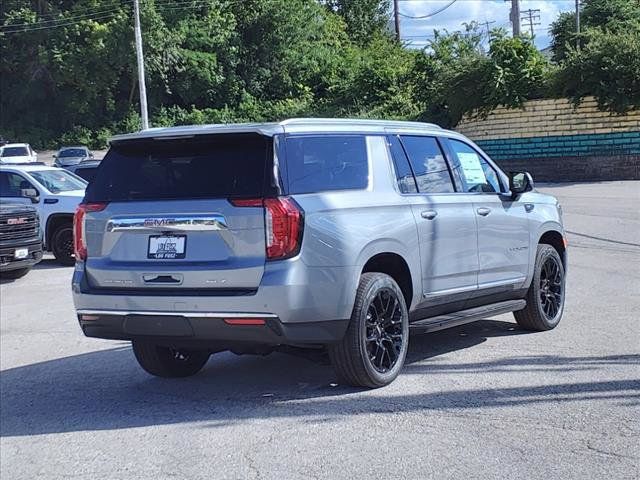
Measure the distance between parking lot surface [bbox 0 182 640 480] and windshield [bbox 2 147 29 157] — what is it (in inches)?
1357

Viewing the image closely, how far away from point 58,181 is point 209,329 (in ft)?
40.8

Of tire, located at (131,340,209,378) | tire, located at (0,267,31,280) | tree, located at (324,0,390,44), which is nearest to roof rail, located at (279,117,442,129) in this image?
tire, located at (131,340,209,378)

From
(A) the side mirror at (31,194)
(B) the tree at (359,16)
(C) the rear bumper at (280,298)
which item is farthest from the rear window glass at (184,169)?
(B) the tree at (359,16)

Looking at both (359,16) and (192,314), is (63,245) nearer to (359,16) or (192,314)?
(192,314)

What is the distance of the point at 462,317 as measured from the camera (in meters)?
7.09

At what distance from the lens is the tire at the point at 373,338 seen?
5977 millimetres

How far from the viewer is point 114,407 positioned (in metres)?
6.50

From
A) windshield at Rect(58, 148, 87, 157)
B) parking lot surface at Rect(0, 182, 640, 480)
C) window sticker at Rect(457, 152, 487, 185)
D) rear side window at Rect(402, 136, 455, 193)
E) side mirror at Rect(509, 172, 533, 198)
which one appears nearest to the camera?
parking lot surface at Rect(0, 182, 640, 480)

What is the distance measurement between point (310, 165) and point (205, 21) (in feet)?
169

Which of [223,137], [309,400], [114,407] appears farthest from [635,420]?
[114,407]

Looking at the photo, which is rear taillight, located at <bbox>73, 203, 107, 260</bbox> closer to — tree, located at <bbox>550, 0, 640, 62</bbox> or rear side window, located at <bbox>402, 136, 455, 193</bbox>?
rear side window, located at <bbox>402, 136, 455, 193</bbox>

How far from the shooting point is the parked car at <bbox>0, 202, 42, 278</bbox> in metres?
14.3

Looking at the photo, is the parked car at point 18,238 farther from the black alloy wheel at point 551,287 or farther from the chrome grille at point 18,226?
the black alloy wheel at point 551,287

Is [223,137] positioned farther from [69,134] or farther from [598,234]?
[69,134]
